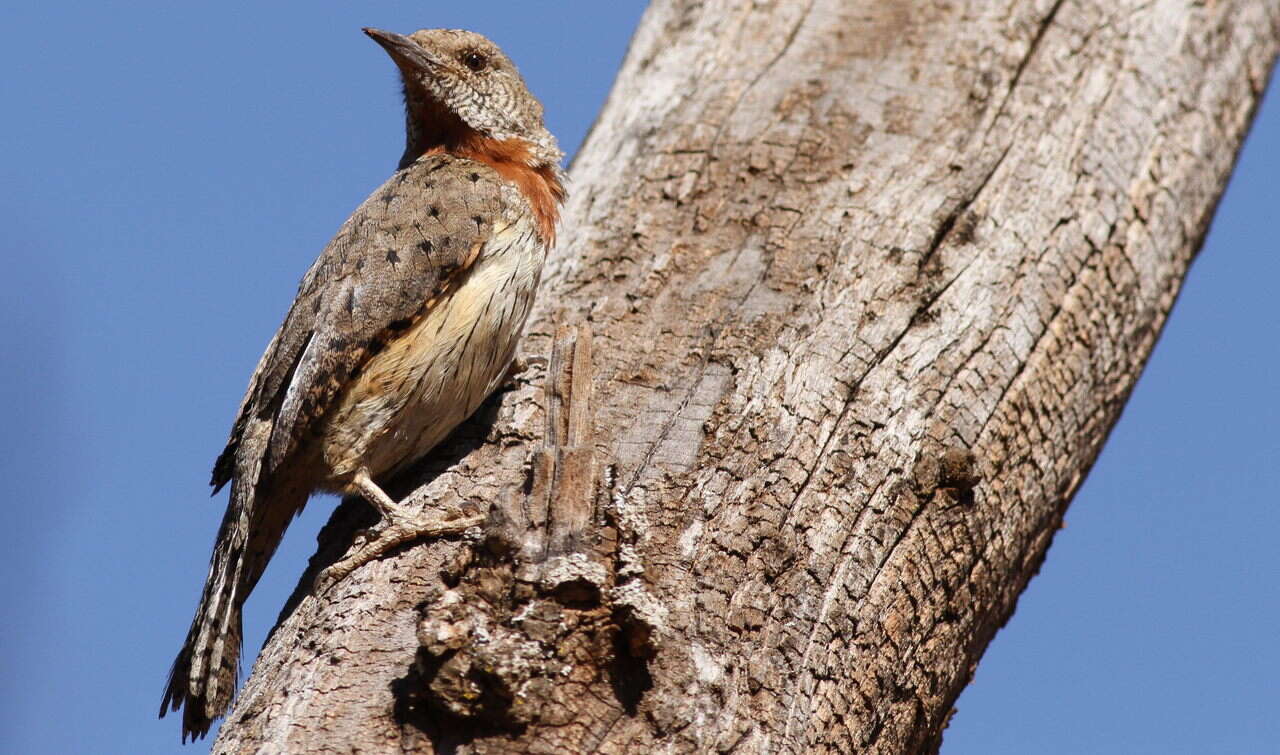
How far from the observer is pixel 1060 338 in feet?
17.5

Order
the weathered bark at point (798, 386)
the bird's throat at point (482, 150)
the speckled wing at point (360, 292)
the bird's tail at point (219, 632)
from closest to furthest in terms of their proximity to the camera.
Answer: the weathered bark at point (798, 386)
the bird's tail at point (219, 632)
the speckled wing at point (360, 292)
the bird's throat at point (482, 150)

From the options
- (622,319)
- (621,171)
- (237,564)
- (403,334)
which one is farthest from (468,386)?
(621,171)

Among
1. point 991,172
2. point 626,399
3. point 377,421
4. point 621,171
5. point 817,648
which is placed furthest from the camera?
point 621,171

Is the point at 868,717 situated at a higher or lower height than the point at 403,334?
lower

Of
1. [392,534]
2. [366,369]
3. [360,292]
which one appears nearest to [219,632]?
[392,534]

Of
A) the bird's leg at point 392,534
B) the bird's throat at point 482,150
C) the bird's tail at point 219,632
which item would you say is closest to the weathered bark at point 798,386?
the bird's leg at point 392,534

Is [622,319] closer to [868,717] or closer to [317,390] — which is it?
[317,390]

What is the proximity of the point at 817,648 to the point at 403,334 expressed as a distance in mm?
2252

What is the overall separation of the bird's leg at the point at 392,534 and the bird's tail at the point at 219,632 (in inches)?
25.0

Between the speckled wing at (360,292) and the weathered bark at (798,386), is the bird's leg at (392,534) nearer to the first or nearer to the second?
the weathered bark at (798,386)

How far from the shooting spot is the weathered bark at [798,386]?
351 cm

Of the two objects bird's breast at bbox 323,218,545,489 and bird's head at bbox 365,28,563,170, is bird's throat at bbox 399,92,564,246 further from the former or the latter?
bird's breast at bbox 323,218,545,489

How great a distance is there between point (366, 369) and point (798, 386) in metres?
1.81

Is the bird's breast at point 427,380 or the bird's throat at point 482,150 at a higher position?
the bird's throat at point 482,150
